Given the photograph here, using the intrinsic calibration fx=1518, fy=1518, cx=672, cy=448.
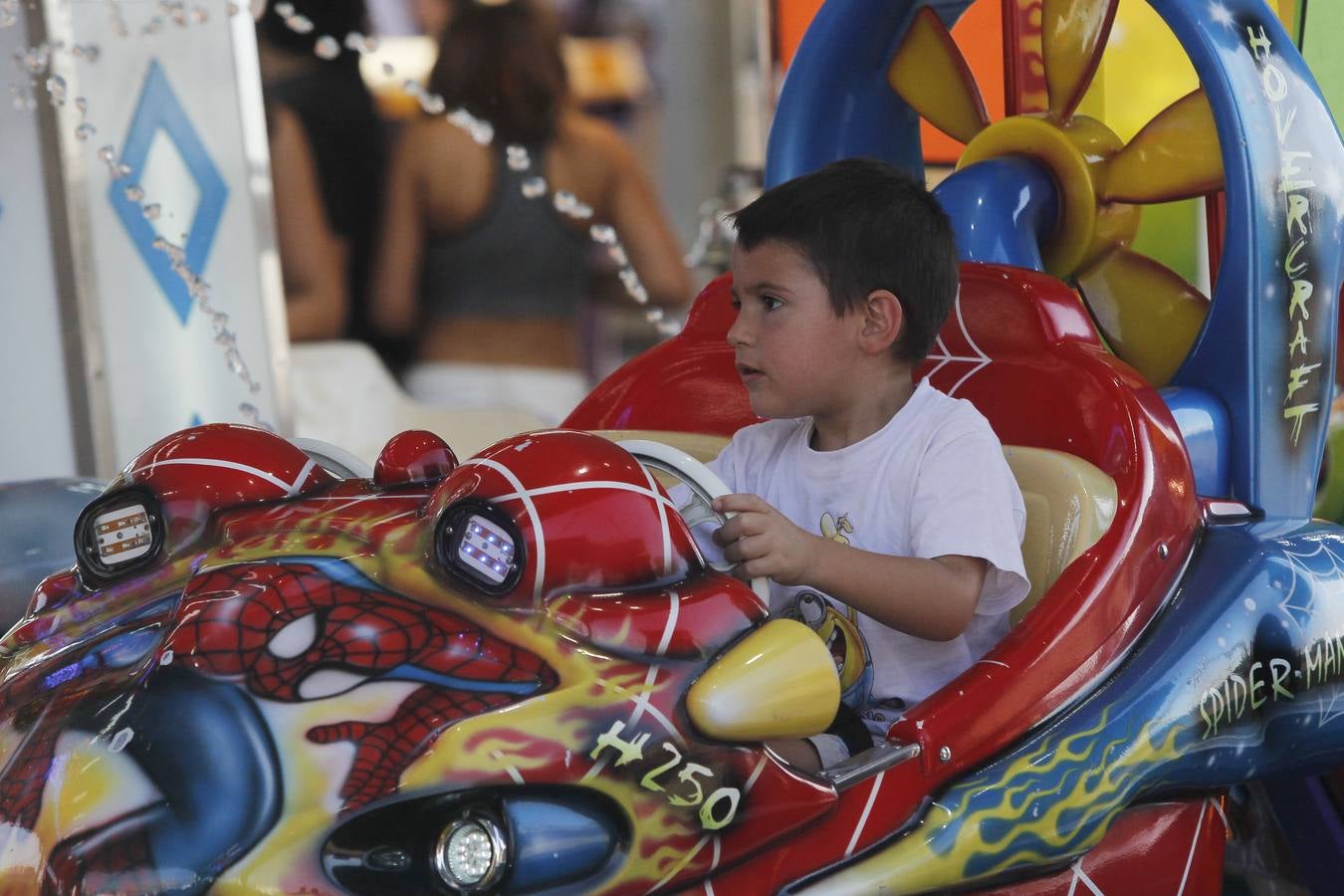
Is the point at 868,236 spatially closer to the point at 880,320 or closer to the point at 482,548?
the point at 880,320

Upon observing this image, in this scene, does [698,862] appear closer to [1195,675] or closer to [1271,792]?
[1195,675]

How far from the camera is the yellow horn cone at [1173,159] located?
1549mm

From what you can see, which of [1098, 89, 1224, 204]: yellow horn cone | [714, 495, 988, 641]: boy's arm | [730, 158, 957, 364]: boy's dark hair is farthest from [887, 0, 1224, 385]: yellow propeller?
[714, 495, 988, 641]: boy's arm

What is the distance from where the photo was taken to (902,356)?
1.28 meters

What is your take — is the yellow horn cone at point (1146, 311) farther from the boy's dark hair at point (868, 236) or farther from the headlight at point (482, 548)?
the headlight at point (482, 548)

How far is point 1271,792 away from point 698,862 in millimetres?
977

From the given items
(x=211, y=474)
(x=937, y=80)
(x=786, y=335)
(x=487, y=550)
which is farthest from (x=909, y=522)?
(x=937, y=80)

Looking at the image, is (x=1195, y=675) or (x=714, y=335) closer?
(x=1195, y=675)

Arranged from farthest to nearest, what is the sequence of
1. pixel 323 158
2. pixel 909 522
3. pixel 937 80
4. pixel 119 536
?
pixel 323 158, pixel 937 80, pixel 909 522, pixel 119 536

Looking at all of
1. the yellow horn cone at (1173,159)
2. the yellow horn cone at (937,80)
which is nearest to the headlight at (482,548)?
the yellow horn cone at (1173,159)

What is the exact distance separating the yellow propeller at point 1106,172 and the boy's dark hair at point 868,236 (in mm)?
433

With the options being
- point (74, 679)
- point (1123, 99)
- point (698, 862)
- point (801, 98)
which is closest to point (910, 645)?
point (698, 862)

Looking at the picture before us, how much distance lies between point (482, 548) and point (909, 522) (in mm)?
427

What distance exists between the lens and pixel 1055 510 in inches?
49.9
